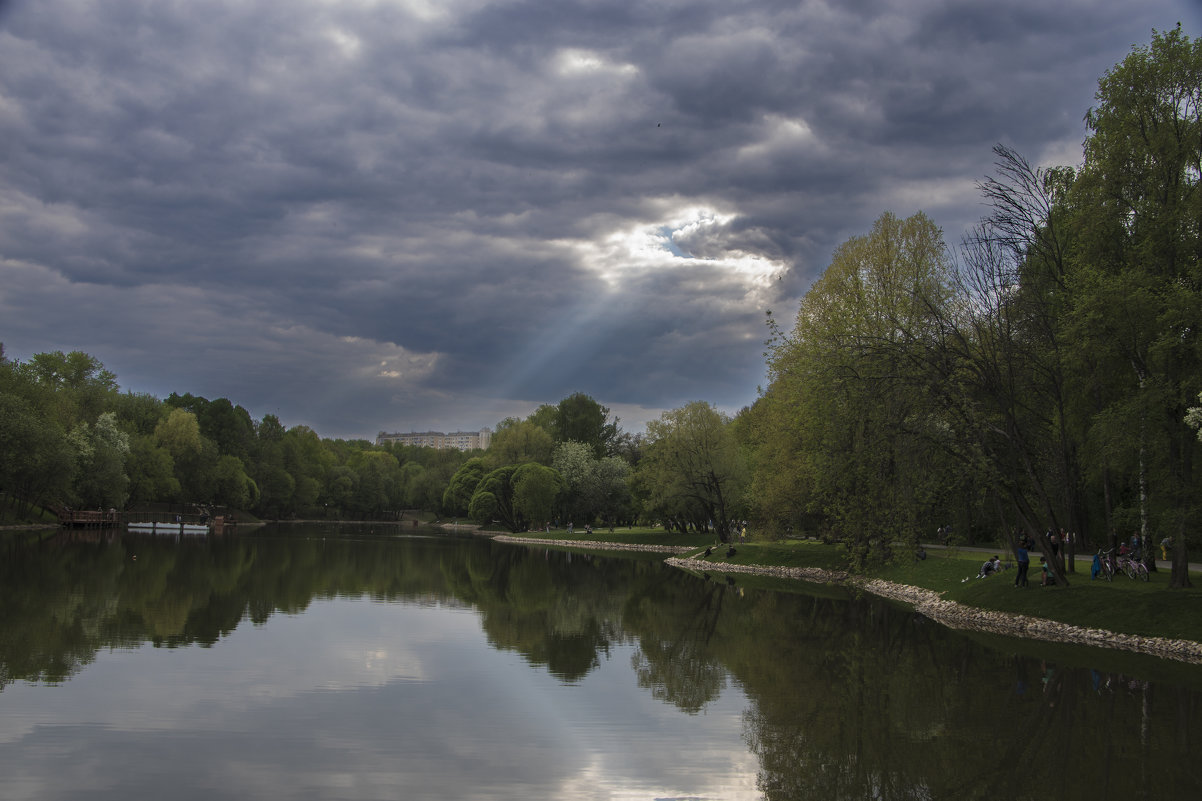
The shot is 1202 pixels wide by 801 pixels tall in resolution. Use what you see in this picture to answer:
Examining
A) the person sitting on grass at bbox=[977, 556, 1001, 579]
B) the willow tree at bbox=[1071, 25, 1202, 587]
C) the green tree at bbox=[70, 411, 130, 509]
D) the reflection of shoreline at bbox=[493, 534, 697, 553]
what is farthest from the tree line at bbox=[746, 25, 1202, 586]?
the green tree at bbox=[70, 411, 130, 509]

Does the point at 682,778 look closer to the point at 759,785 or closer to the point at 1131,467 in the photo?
the point at 759,785

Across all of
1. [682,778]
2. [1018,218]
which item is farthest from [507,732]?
[1018,218]

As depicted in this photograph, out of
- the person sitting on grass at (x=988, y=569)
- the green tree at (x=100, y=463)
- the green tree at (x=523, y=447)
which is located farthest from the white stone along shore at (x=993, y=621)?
the green tree at (x=523, y=447)

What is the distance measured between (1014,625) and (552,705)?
56.6 ft

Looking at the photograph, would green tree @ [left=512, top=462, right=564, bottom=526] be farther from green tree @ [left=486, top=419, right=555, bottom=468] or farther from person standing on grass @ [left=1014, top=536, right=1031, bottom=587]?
person standing on grass @ [left=1014, top=536, right=1031, bottom=587]

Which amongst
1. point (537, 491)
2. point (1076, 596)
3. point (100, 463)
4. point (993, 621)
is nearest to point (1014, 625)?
point (993, 621)

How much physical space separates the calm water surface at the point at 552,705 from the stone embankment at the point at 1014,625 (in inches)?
45.4

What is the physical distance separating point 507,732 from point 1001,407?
1998 cm

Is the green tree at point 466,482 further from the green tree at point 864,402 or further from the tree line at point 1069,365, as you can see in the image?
the tree line at point 1069,365

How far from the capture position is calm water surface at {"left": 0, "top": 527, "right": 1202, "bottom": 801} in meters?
11.1

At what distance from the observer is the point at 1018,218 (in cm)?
2816

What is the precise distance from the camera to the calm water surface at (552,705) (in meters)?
11.1

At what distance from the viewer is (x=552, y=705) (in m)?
15.5

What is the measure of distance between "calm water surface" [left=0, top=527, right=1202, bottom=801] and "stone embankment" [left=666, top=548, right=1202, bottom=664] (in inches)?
45.4
